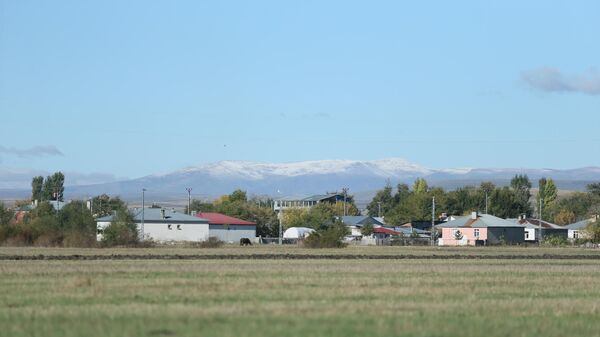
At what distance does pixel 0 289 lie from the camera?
3694 cm

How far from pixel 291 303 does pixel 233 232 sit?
14427 centimetres

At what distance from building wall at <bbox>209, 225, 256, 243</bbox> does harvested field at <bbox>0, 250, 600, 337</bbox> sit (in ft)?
406

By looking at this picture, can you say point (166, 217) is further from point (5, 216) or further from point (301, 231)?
point (5, 216)

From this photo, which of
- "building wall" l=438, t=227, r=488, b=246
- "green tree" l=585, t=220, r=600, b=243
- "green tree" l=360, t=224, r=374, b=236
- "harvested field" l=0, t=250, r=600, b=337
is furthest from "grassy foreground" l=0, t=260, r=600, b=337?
"green tree" l=360, t=224, r=374, b=236

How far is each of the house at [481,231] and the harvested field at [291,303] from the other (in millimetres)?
121758

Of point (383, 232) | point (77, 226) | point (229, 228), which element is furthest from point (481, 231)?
point (77, 226)

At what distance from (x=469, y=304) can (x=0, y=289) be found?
1526 cm

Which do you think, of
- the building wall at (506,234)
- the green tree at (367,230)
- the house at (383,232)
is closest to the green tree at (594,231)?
the building wall at (506,234)

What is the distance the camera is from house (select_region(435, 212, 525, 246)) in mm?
170250

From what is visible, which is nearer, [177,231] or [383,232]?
[177,231]

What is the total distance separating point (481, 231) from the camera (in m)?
172

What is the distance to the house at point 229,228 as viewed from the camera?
173m

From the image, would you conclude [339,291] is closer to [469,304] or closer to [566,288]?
[469,304]

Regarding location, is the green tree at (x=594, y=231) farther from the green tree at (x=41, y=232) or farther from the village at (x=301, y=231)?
the green tree at (x=41, y=232)
